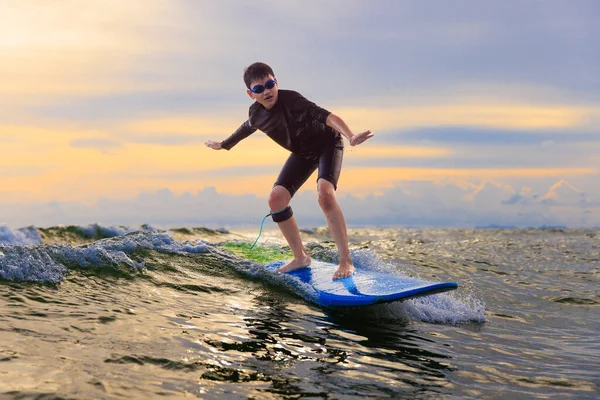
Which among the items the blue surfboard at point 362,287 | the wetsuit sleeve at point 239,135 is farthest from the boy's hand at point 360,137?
the wetsuit sleeve at point 239,135

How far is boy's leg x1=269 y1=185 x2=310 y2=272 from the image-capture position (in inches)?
303

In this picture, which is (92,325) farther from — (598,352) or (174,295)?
(598,352)

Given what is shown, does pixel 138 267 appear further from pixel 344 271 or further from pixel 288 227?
pixel 344 271

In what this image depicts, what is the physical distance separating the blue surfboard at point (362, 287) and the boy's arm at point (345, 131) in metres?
1.68

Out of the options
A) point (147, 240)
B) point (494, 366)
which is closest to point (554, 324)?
point (494, 366)

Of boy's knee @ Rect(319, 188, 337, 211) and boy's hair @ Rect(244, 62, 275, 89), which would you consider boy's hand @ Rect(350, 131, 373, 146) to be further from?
boy's hair @ Rect(244, 62, 275, 89)

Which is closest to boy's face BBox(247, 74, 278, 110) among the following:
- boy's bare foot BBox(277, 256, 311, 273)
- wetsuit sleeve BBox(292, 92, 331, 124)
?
wetsuit sleeve BBox(292, 92, 331, 124)

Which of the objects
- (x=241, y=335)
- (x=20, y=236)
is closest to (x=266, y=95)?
(x=241, y=335)

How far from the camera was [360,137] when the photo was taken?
627 centimetres

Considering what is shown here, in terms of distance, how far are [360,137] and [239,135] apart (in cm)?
243

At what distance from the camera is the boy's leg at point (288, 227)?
7688 mm

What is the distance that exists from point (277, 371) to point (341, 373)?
0.49 meters

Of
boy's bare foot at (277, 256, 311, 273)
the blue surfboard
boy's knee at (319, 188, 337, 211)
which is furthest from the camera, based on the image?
boy's bare foot at (277, 256, 311, 273)

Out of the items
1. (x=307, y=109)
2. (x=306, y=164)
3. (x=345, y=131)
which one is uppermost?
(x=307, y=109)
